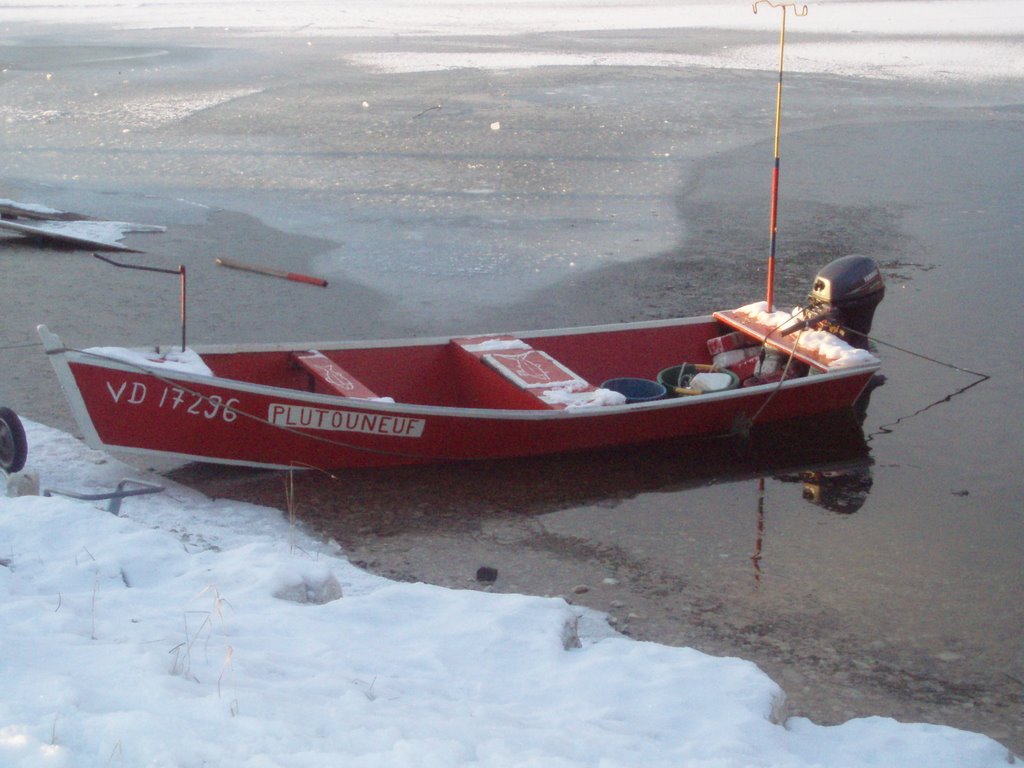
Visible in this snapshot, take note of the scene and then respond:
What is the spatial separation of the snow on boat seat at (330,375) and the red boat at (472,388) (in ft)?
0.05

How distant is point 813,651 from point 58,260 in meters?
9.84

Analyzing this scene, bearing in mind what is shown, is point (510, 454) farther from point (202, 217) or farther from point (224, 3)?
point (224, 3)

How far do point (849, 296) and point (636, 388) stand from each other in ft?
6.17

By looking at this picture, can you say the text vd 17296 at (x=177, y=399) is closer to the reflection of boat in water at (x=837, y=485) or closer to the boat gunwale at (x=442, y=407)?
the boat gunwale at (x=442, y=407)

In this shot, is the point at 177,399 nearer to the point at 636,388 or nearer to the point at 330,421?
the point at 330,421

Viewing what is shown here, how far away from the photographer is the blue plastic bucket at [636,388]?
8.42 m

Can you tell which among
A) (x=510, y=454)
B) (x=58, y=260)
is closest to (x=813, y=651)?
(x=510, y=454)

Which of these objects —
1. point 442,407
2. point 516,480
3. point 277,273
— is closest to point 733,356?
point 516,480

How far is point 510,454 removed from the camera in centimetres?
777

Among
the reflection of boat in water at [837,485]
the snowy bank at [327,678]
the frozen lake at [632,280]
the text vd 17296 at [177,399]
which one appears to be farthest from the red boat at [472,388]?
the snowy bank at [327,678]

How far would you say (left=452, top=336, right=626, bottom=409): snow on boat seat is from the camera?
301 inches

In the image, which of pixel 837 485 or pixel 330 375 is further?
pixel 837 485

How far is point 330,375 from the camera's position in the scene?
25.3 feet

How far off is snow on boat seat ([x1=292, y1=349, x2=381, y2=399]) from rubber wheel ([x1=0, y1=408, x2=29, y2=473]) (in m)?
1.87
